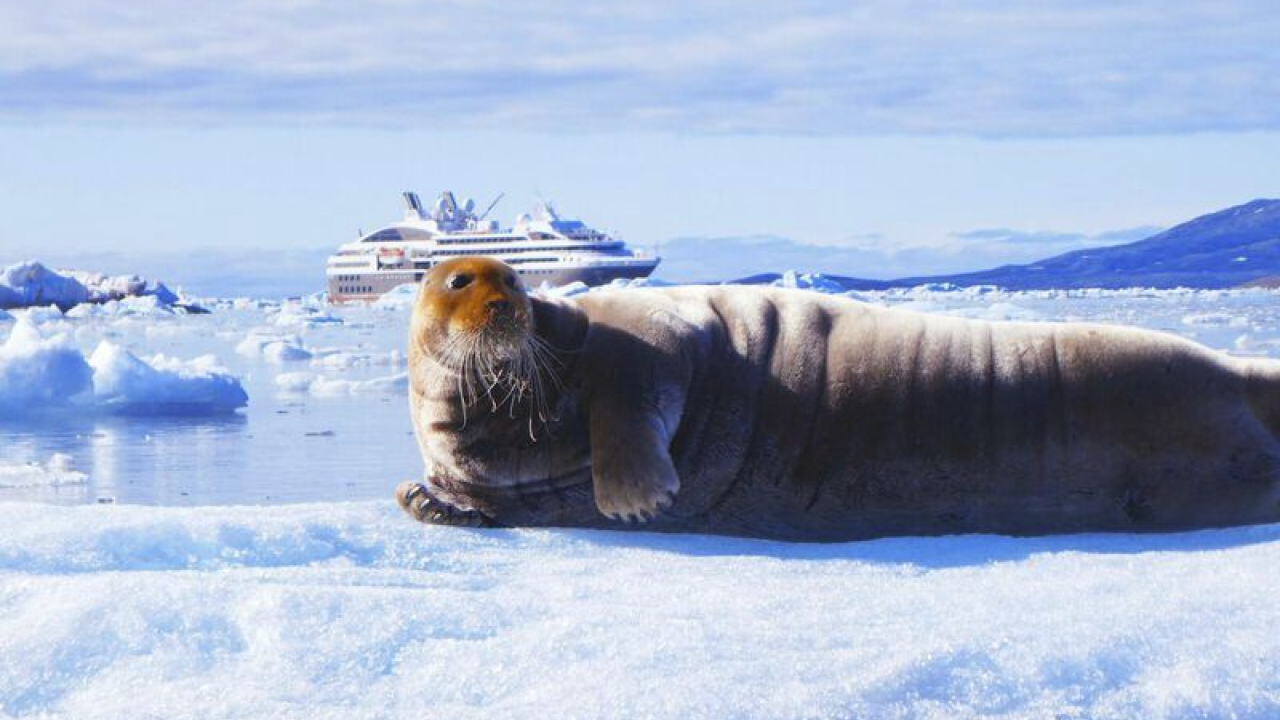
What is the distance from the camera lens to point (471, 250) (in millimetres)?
61719

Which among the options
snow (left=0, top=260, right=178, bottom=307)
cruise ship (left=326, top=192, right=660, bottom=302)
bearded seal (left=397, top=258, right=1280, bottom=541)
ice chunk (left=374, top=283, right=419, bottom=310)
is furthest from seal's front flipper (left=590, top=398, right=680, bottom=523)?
cruise ship (left=326, top=192, right=660, bottom=302)

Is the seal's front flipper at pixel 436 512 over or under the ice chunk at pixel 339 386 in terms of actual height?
over

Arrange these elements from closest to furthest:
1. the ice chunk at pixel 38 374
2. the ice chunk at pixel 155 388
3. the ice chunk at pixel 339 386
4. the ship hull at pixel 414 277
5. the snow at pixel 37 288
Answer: the ice chunk at pixel 38 374 → the ice chunk at pixel 155 388 → the ice chunk at pixel 339 386 → the snow at pixel 37 288 → the ship hull at pixel 414 277

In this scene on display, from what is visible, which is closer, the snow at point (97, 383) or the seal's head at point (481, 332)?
the seal's head at point (481, 332)

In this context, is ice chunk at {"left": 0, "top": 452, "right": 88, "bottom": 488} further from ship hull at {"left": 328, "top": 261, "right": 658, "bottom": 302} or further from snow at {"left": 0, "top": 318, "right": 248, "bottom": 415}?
ship hull at {"left": 328, "top": 261, "right": 658, "bottom": 302}

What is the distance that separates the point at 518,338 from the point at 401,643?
46.4 inches

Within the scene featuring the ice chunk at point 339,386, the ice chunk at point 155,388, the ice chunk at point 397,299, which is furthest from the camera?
the ice chunk at point 397,299

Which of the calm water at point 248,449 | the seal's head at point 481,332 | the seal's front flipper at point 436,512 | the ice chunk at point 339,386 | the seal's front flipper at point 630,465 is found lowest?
the ice chunk at point 339,386

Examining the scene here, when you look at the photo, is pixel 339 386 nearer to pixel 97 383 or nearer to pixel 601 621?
pixel 97 383

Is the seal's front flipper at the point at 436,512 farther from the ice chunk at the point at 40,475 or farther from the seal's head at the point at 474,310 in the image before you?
the ice chunk at the point at 40,475

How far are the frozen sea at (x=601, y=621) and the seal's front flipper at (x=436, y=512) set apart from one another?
2.7 inches

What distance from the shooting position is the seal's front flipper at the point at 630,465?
11.7ft

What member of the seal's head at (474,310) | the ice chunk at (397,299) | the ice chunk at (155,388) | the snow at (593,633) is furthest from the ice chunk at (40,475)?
the ice chunk at (397,299)

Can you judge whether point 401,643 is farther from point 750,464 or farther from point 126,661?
point 750,464
